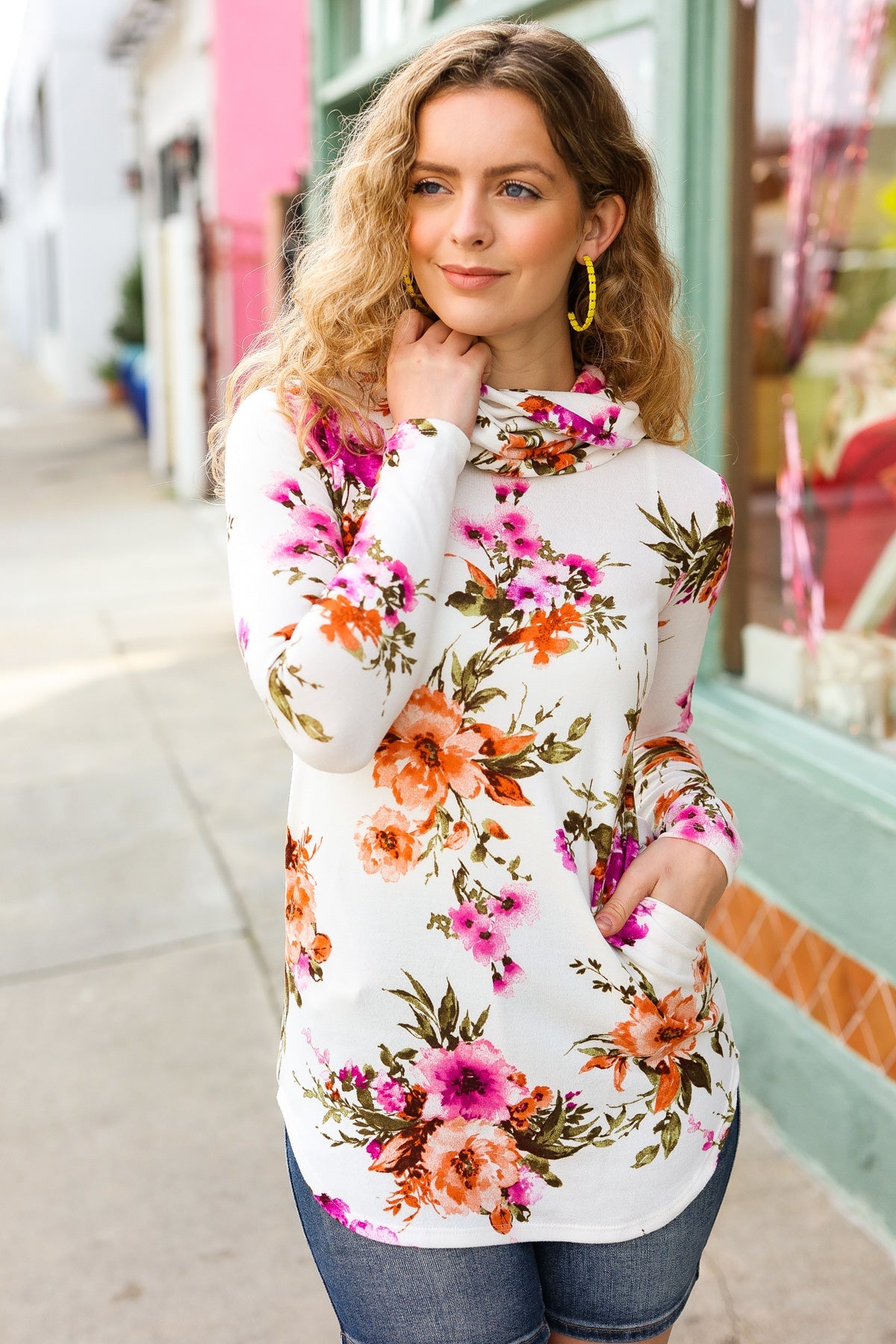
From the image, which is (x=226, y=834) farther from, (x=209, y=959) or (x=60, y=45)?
(x=60, y=45)

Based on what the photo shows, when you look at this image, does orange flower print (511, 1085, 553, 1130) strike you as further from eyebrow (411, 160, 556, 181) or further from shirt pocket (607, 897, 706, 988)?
eyebrow (411, 160, 556, 181)

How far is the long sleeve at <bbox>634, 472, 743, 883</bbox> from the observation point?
1.50 metres

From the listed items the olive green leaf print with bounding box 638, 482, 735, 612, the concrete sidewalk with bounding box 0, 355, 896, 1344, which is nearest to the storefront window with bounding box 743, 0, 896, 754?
the concrete sidewalk with bounding box 0, 355, 896, 1344

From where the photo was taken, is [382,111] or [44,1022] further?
[44,1022]

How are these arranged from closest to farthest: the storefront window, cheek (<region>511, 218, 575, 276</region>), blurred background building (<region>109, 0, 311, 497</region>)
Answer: cheek (<region>511, 218, 575, 276</region>), the storefront window, blurred background building (<region>109, 0, 311, 497</region>)

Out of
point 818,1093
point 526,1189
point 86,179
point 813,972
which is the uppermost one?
point 86,179

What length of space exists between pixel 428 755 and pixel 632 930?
0.29m

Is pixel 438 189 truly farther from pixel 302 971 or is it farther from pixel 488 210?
pixel 302 971

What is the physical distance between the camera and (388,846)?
1.34 m

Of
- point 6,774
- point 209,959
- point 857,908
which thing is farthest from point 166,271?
point 857,908

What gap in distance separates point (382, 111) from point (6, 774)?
14.3 ft

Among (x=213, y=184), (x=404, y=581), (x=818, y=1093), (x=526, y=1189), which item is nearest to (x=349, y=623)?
(x=404, y=581)

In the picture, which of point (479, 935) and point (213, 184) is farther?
point (213, 184)

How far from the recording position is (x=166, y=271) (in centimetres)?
1242
